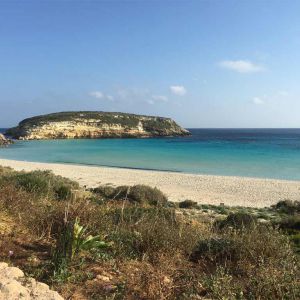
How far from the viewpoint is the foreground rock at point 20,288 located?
348 centimetres

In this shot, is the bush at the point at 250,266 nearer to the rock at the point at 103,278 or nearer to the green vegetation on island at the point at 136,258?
the green vegetation on island at the point at 136,258

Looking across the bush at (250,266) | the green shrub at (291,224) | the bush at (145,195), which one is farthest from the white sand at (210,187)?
the bush at (250,266)

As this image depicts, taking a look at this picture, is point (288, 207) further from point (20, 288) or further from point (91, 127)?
point (91, 127)

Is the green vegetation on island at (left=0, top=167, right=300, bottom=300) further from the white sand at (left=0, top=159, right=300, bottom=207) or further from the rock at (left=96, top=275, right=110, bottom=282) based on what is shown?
the white sand at (left=0, top=159, right=300, bottom=207)

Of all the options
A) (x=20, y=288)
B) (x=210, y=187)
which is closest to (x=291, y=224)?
(x=20, y=288)

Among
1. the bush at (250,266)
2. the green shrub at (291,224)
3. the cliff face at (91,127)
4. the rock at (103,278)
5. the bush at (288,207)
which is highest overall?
the cliff face at (91,127)

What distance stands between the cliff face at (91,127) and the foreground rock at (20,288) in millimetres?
111149

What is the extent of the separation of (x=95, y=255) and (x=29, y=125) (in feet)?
397

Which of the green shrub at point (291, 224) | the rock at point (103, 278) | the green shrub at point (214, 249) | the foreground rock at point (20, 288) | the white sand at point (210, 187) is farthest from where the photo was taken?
the white sand at point (210, 187)

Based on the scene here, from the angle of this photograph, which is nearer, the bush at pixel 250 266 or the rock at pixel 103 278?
the bush at pixel 250 266

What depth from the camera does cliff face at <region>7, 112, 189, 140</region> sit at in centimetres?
11506

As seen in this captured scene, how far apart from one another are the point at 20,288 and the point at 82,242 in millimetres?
1313

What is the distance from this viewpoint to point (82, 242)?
4859 millimetres

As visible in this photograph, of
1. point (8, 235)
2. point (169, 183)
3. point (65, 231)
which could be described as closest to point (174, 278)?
point (65, 231)
